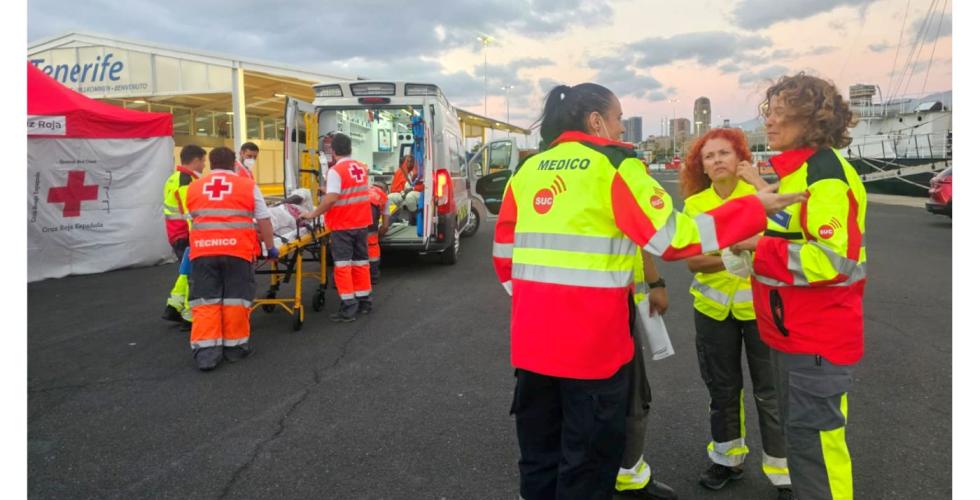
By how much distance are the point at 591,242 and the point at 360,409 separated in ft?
8.55

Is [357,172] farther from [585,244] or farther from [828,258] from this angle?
[828,258]

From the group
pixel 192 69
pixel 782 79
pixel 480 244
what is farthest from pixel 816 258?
pixel 192 69

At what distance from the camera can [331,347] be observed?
5422mm

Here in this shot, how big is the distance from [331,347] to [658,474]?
3384 mm

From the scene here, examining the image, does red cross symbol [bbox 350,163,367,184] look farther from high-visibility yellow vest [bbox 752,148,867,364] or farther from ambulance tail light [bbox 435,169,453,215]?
high-visibility yellow vest [bbox 752,148,867,364]

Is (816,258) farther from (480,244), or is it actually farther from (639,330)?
(480,244)

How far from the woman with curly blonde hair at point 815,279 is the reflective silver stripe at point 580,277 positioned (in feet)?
1.82

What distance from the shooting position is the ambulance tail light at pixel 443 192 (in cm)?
878

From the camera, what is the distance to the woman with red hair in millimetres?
2869

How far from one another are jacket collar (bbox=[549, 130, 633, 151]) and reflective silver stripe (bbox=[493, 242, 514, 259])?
18.8 inches

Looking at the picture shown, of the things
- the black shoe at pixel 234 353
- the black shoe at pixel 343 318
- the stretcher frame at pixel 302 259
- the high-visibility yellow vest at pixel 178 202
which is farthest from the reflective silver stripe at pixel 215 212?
the black shoe at pixel 343 318

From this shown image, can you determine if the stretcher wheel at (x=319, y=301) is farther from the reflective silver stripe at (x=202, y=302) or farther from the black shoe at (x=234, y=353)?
the reflective silver stripe at (x=202, y=302)

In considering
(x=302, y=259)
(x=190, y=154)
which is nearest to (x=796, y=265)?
(x=302, y=259)

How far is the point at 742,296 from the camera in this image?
2863mm
